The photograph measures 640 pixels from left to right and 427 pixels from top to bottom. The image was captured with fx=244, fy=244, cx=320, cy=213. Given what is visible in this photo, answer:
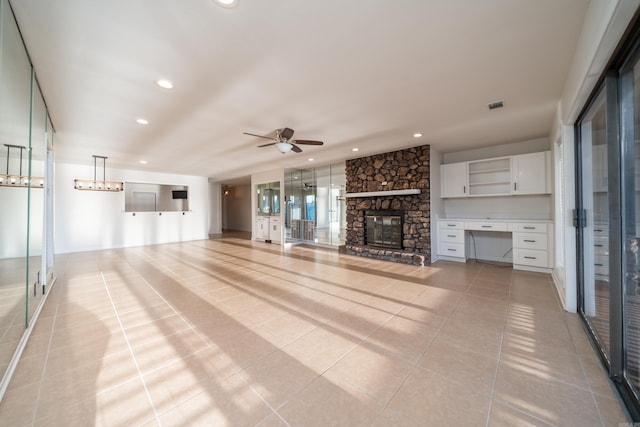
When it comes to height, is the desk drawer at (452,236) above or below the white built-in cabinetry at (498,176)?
below

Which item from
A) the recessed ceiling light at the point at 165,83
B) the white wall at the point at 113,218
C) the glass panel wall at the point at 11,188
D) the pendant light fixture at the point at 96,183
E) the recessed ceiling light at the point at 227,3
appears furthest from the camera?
the white wall at the point at 113,218

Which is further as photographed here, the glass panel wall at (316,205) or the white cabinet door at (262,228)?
the white cabinet door at (262,228)

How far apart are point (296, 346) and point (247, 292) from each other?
166cm

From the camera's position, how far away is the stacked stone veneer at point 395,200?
529 centimetres

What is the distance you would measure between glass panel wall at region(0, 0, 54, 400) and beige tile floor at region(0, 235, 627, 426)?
0.84 ft

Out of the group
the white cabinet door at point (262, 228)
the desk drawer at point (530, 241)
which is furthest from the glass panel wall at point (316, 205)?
the desk drawer at point (530, 241)

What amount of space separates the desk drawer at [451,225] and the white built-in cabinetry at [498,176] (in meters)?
0.63

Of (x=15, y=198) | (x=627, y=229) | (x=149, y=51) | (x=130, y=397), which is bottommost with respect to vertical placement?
(x=130, y=397)

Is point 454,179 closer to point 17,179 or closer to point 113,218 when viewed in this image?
point 17,179

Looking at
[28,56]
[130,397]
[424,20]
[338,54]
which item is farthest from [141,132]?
[424,20]

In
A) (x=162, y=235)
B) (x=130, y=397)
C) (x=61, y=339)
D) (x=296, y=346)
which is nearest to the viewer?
(x=130, y=397)

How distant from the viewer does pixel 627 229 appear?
61.6 inches

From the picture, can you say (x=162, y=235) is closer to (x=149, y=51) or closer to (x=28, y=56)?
(x=28, y=56)

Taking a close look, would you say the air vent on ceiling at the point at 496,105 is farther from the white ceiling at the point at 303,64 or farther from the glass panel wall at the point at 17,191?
the glass panel wall at the point at 17,191
